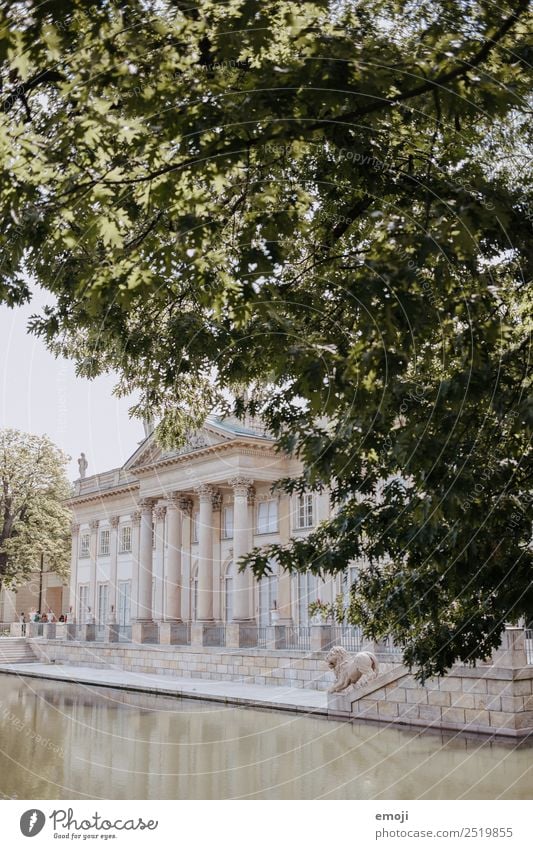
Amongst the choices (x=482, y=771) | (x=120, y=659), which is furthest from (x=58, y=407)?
(x=120, y=659)

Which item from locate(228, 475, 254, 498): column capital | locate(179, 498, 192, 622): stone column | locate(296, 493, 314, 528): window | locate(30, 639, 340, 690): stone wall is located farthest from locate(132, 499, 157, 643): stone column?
locate(296, 493, 314, 528): window

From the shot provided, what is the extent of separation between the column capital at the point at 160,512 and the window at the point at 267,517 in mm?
7325

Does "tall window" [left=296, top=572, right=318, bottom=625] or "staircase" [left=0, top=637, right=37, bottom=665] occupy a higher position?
"tall window" [left=296, top=572, right=318, bottom=625]

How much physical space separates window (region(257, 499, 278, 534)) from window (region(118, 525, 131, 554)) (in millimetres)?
12599

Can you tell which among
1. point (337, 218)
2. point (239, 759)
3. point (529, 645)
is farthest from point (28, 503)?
point (337, 218)

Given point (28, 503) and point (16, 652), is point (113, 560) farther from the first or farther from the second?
point (28, 503)

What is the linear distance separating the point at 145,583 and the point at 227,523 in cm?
551

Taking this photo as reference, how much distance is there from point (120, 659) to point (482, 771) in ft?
86.7

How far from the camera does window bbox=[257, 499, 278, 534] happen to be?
37844mm

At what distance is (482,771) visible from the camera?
1327cm

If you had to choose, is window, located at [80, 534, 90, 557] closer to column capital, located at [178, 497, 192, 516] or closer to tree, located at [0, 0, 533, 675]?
column capital, located at [178, 497, 192, 516]

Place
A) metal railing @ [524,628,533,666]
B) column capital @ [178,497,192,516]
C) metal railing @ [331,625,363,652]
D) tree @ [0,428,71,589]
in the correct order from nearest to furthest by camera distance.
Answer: metal railing @ [524,628,533,666] → tree @ [0,428,71,589] → metal railing @ [331,625,363,652] → column capital @ [178,497,192,516]

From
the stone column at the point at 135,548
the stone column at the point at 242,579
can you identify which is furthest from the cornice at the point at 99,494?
the stone column at the point at 242,579

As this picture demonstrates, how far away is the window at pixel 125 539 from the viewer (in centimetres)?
4850
